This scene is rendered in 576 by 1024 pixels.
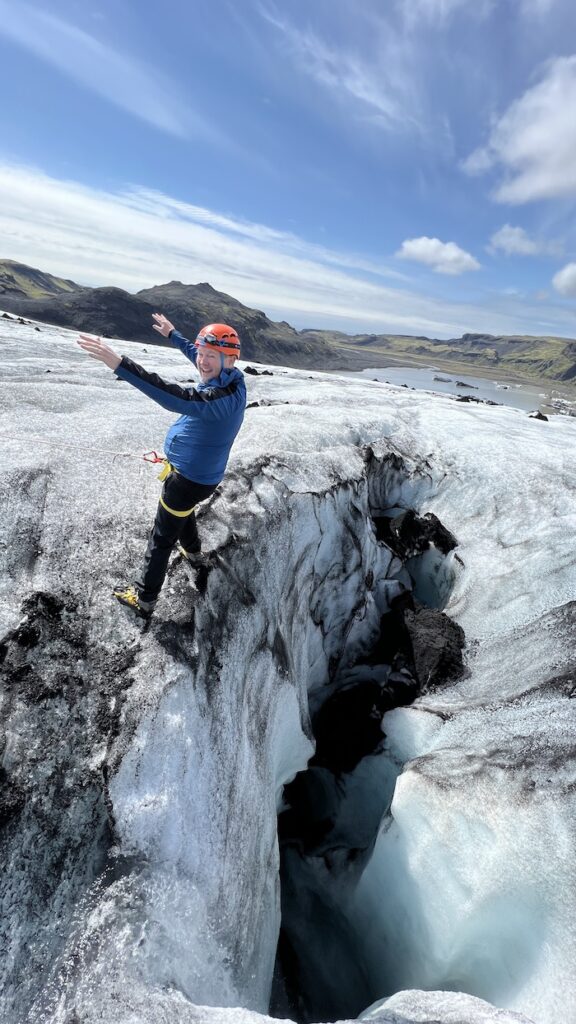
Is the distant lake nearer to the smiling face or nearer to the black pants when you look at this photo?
the smiling face

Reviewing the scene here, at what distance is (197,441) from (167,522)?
82cm

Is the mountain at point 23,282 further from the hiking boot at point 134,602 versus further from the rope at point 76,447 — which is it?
the hiking boot at point 134,602

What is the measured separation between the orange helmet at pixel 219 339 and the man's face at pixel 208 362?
0.04 metres

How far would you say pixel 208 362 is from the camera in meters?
4.44

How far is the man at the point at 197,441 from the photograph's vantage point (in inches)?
172

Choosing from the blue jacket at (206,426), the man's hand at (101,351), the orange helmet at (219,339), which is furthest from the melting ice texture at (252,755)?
A: the orange helmet at (219,339)

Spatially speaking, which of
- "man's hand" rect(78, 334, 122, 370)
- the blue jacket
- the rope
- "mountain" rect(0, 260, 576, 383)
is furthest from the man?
"mountain" rect(0, 260, 576, 383)

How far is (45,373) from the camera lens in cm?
1474

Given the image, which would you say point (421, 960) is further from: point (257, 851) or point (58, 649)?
point (58, 649)

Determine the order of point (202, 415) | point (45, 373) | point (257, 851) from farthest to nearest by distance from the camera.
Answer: point (45, 373) < point (257, 851) < point (202, 415)

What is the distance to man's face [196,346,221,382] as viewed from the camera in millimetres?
4418

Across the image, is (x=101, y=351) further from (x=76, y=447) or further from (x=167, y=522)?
(x=76, y=447)

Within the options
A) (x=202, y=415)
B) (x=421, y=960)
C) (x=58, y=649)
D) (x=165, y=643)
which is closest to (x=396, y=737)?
(x=421, y=960)

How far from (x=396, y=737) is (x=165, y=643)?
488cm
